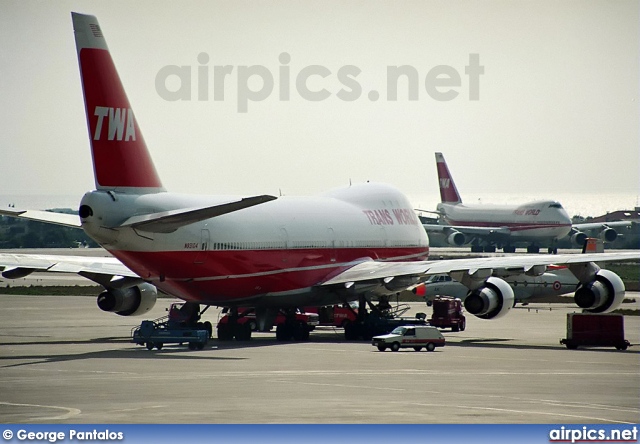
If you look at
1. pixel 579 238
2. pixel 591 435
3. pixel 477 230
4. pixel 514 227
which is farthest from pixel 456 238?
pixel 591 435

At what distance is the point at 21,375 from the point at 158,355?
9.21m

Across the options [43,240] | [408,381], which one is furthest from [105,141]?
[43,240]

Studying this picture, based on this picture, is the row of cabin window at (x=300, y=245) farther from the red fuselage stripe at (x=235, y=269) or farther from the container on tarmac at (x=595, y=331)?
the container on tarmac at (x=595, y=331)

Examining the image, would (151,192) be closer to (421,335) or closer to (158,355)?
(158,355)

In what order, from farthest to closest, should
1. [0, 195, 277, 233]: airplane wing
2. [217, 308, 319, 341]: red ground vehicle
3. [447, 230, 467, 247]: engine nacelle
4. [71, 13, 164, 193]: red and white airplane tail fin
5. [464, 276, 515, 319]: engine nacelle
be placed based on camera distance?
[447, 230, 467, 247]: engine nacelle
[217, 308, 319, 341]: red ground vehicle
[464, 276, 515, 319]: engine nacelle
[71, 13, 164, 193]: red and white airplane tail fin
[0, 195, 277, 233]: airplane wing

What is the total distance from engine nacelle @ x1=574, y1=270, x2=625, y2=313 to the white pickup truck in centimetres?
689

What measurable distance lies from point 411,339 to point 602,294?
29.9 feet

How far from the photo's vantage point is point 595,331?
54500 millimetres

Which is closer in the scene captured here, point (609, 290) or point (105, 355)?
point (105, 355)

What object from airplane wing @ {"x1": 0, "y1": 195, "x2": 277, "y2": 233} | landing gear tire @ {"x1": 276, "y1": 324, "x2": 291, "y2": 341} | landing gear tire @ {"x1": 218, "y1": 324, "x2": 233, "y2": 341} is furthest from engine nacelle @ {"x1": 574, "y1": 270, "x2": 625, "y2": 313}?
airplane wing @ {"x1": 0, "y1": 195, "x2": 277, "y2": 233}

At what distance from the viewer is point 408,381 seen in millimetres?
39219

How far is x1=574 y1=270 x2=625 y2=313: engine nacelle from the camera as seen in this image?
54.7 meters

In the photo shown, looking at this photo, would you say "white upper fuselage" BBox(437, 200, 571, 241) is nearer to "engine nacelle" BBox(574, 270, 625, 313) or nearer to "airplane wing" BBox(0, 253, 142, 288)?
"engine nacelle" BBox(574, 270, 625, 313)

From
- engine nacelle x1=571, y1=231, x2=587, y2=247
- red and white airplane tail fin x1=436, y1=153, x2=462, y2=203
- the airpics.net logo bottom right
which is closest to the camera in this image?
the airpics.net logo bottom right
